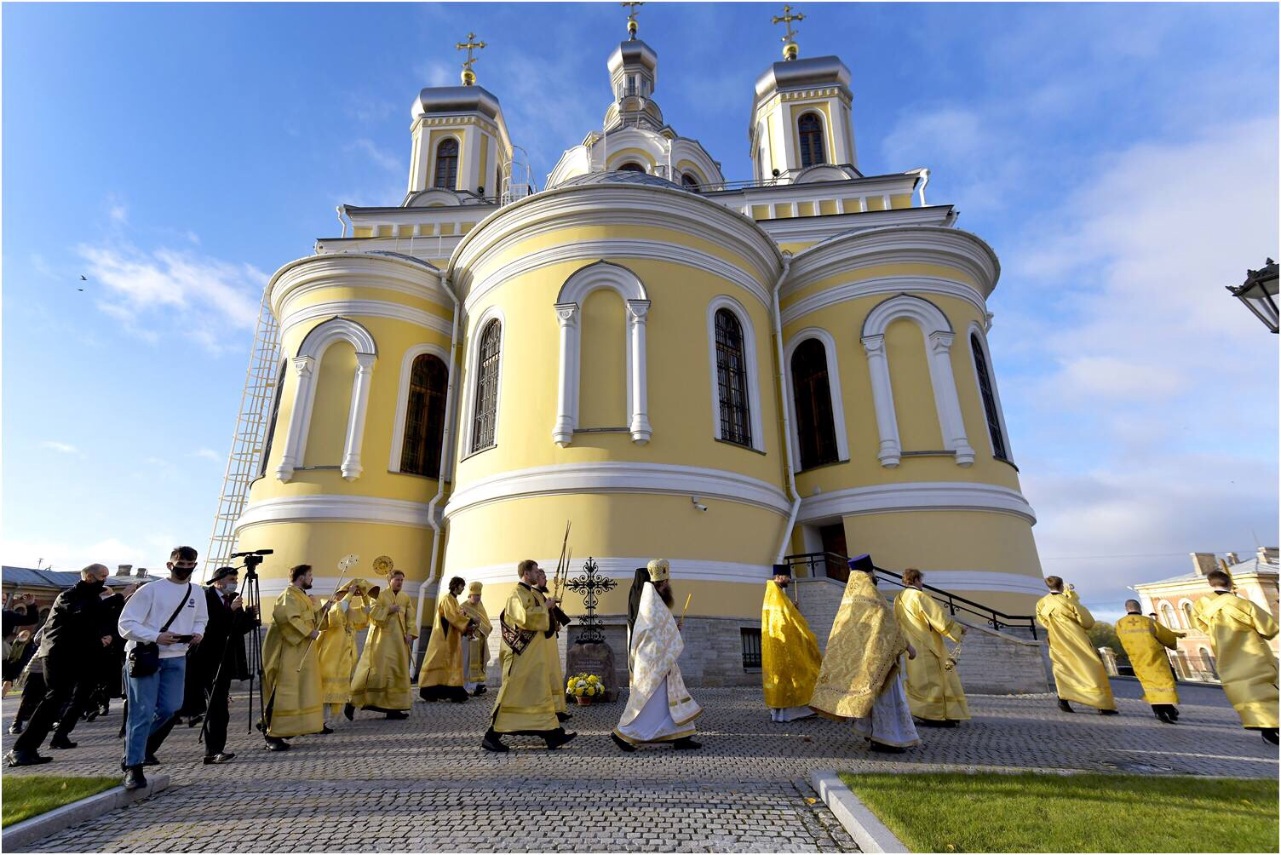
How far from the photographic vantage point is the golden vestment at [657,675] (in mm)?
6281

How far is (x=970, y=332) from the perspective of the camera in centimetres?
1578

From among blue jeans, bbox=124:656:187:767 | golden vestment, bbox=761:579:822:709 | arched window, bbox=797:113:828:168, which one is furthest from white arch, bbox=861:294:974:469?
blue jeans, bbox=124:656:187:767

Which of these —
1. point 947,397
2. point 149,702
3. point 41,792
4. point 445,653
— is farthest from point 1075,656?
point 41,792

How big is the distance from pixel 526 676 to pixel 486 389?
8.81 metres

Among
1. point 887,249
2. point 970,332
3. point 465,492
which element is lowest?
point 465,492

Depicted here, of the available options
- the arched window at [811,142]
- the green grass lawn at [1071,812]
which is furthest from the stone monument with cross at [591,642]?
the arched window at [811,142]

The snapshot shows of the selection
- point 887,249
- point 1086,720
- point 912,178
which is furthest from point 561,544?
point 912,178

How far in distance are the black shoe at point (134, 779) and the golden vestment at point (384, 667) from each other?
11.6ft

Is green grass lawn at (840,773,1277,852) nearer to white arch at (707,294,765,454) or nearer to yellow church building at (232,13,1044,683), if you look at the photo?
yellow church building at (232,13,1044,683)

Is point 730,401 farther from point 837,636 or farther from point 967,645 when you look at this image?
point 837,636

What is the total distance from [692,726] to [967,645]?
6677 millimetres

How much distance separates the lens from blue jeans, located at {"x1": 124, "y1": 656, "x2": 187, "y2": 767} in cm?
492

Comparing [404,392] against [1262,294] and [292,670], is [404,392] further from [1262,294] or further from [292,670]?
[1262,294]

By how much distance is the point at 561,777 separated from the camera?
5.29 metres
